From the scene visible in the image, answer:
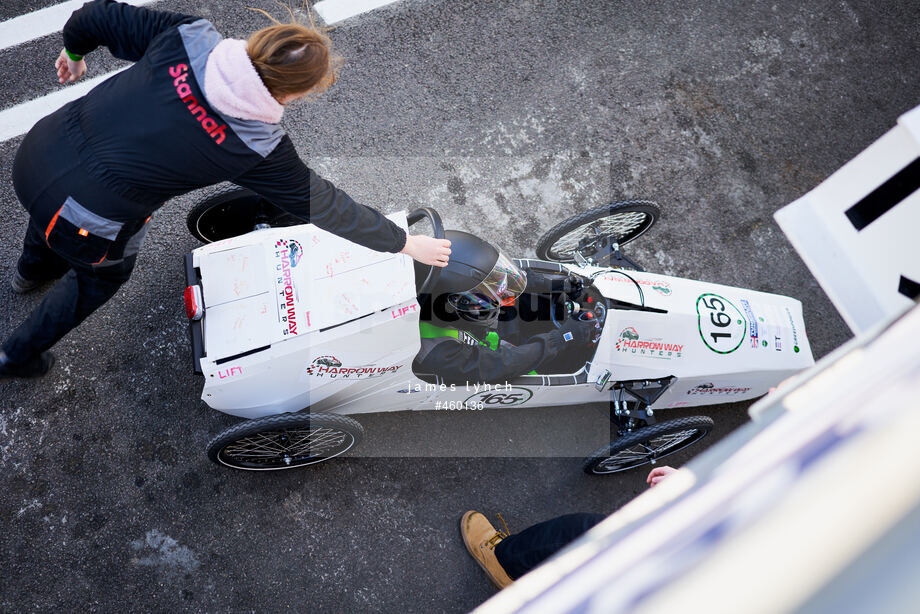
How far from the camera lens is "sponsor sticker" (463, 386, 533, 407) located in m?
3.39

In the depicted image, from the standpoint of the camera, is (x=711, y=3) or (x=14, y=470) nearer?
(x=14, y=470)

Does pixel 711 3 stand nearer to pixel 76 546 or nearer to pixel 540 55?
pixel 540 55

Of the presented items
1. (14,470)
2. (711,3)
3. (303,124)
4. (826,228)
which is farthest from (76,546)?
(711,3)

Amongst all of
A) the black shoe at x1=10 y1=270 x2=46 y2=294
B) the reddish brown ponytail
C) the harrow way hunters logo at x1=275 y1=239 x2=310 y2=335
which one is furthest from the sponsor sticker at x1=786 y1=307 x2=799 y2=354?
the black shoe at x1=10 y1=270 x2=46 y2=294

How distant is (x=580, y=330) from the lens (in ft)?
11.2

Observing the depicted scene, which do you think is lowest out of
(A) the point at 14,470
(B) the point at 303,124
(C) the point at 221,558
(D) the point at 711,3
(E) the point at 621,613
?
(A) the point at 14,470

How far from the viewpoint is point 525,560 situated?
10.3ft

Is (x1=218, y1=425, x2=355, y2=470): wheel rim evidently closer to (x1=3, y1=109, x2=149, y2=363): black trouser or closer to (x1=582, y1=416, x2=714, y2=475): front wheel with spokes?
(x1=3, y1=109, x2=149, y2=363): black trouser

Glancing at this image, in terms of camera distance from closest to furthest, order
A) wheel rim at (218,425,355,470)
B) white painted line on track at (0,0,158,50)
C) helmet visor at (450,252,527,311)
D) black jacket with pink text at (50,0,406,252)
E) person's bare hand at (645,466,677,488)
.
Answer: black jacket with pink text at (50,0,406,252) → person's bare hand at (645,466,677,488) → helmet visor at (450,252,527,311) → wheel rim at (218,425,355,470) → white painted line on track at (0,0,158,50)

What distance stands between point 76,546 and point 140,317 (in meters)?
1.32

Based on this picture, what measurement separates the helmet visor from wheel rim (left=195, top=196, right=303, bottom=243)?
45.1 inches

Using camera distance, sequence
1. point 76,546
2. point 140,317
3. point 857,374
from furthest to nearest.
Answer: point 140,317
point 76,546
point 857,374

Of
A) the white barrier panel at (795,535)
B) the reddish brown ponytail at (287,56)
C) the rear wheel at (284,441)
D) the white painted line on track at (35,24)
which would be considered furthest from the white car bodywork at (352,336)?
the white painted line on track at (35,24)

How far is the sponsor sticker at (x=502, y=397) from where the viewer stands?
339 cm
